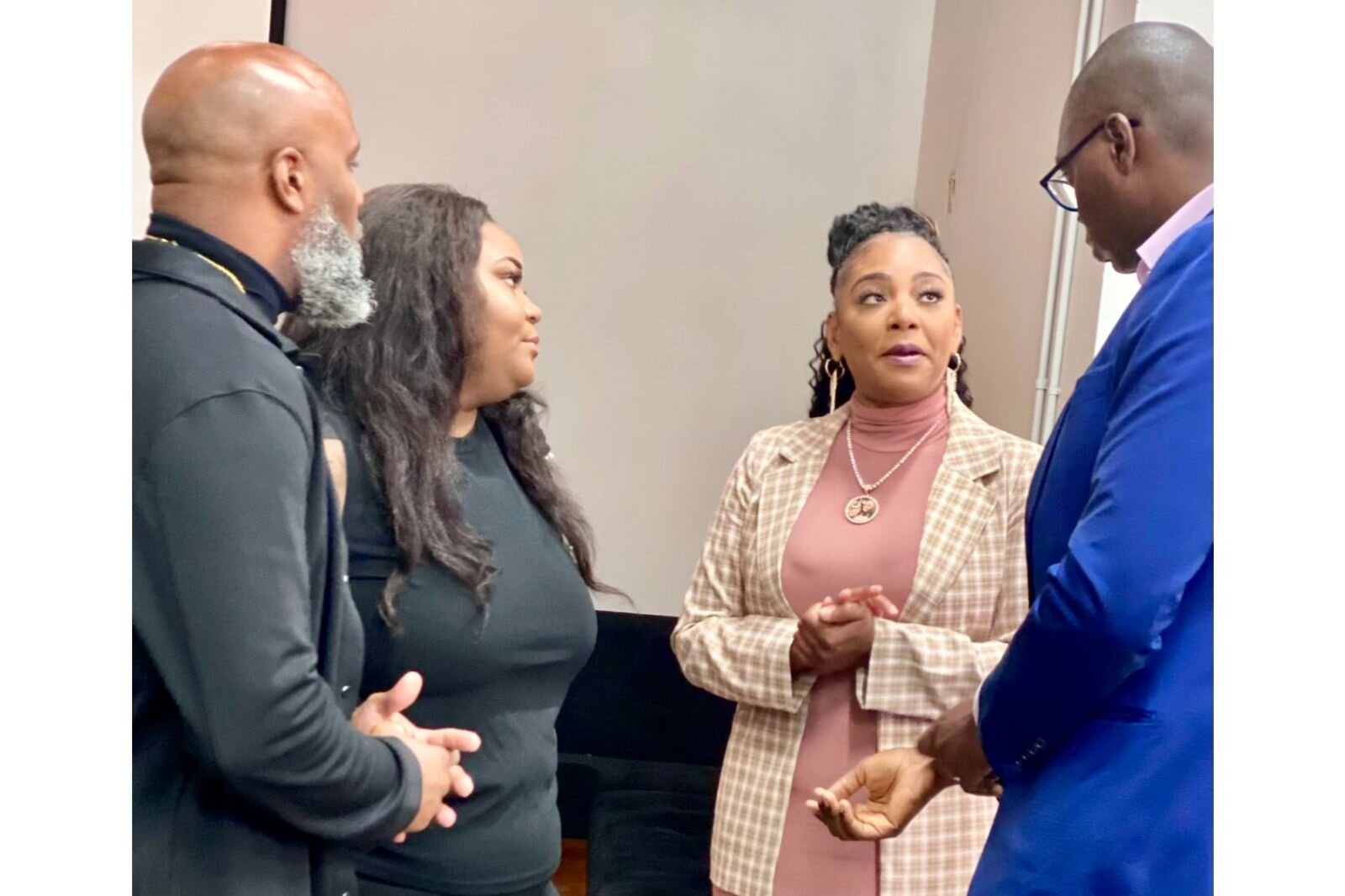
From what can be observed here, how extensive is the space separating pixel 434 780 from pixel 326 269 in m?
0.42

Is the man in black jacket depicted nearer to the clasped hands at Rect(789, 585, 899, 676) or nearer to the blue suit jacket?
the blue suit jacket

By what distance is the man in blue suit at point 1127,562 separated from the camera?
92cm

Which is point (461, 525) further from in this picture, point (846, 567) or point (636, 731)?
point (636, 731)

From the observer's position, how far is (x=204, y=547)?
0.84 metres

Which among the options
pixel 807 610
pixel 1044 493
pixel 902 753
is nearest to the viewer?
pixel 1044 493

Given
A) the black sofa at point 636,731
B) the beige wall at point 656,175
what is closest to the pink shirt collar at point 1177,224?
the beige wall at point 656,175

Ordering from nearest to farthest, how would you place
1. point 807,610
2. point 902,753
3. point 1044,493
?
point 1044,493 → point 902,753 → point 807,610

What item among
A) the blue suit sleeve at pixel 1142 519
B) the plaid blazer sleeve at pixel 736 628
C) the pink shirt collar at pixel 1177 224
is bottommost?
the plaid blazer sleeve at pixel 736 628

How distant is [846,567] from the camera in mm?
1698

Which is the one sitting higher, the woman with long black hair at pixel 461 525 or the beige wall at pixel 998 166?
the beige wall at pixel 998 166

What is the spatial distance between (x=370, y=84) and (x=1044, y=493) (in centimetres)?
220

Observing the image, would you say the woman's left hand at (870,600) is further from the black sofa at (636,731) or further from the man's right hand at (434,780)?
the black sofa at (636,731)

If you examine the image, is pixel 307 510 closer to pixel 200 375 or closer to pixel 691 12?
pixel 200 375

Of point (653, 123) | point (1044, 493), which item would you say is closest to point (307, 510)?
point (1044, 493)
